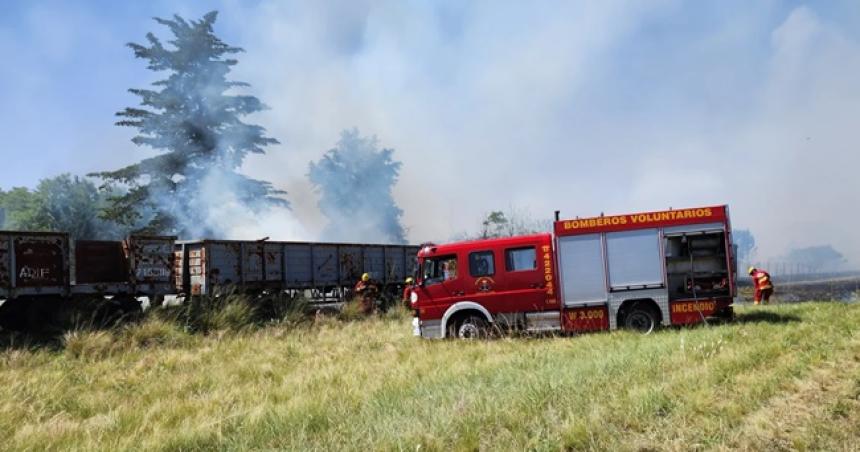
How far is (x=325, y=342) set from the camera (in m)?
12.5

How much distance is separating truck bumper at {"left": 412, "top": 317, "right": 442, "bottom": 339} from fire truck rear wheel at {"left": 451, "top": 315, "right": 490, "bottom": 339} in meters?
0.32

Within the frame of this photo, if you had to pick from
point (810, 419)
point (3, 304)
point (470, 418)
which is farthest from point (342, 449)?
point (3, 304)

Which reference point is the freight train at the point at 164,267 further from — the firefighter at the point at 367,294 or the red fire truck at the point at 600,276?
the red fire truck at the point at 600,276

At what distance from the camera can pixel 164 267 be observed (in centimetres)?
1702

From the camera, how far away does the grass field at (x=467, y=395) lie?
460cm

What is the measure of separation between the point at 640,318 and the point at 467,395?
704cm

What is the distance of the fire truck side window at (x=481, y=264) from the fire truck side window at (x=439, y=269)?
37 centimetres

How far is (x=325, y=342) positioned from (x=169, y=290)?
23.0 feet

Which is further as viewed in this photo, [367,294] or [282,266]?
[282,266]

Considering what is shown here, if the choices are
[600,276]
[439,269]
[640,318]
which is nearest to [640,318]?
[640,318]

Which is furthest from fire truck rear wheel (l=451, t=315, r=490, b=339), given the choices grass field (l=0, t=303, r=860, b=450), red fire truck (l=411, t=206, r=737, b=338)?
grass field (l=0, t=303, r=860, b=450)

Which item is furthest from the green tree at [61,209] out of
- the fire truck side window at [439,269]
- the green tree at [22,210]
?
the fire truck side window at [439,269]

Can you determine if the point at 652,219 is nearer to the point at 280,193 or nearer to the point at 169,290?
the point at 169,290

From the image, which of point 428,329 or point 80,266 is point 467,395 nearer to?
point 428,329
